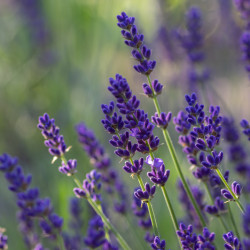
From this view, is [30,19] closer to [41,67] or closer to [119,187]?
[41,67]

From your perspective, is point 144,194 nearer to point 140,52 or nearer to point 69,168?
point 69,168

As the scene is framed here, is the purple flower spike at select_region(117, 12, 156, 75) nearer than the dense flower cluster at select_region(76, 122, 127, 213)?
Yes

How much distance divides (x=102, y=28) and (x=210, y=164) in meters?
2.14

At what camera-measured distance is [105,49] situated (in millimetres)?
2996

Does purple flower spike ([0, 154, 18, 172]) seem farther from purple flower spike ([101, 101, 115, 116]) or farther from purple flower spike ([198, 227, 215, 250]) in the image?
purple flower spike ([198, 227, 215, 250])

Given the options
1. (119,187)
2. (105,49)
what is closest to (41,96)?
(105,49)

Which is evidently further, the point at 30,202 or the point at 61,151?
the point at 30,202

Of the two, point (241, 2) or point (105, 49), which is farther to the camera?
point (105, 49)

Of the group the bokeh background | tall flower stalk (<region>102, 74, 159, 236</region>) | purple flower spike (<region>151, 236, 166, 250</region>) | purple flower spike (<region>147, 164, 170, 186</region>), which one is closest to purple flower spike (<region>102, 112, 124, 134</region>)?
tall flower stalk (<region>102, 74, 159, 236</region>)

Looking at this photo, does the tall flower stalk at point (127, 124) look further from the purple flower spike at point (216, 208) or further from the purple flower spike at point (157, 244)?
the purple flower spike at point (216, 208)

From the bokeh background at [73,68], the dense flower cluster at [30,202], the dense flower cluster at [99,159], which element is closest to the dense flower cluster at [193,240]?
the dense flower cluster at [30,202]

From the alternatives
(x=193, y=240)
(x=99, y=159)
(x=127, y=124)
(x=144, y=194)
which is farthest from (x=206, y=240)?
(x=99, y=159)

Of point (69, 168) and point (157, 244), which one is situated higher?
point (69, 168)

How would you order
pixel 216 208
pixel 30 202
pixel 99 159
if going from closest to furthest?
1. pixel 216 208
2. pixel 30 202
3. pixel 99 159
